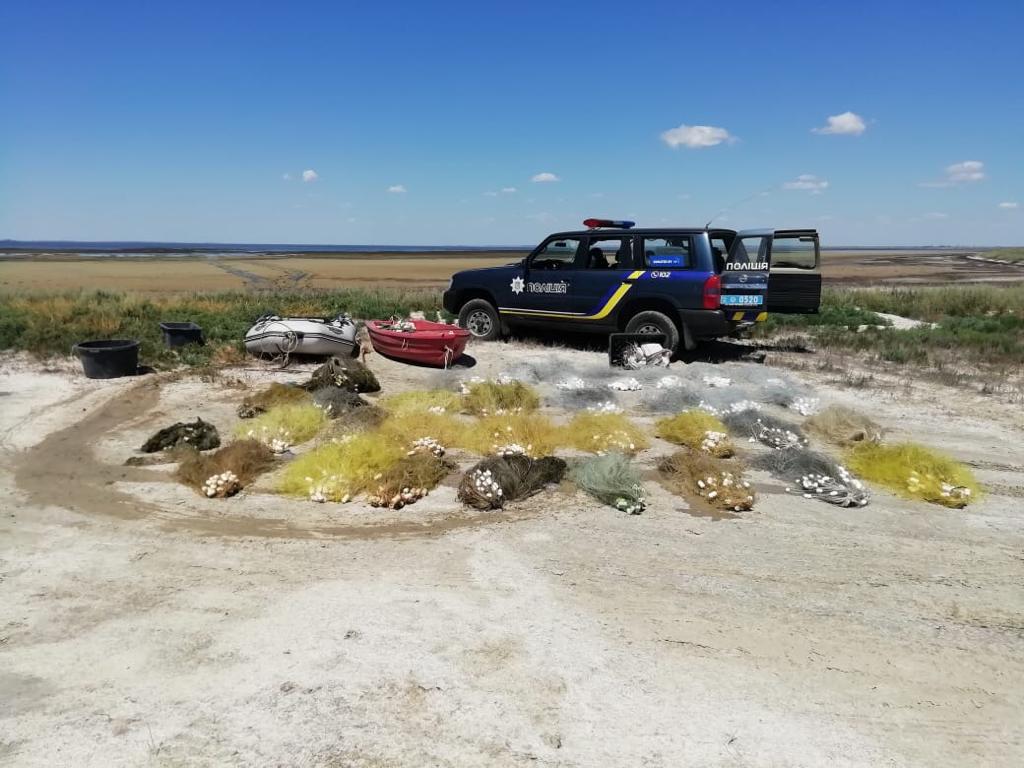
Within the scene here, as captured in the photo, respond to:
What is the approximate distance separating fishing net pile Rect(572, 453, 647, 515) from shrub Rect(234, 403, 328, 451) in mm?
2877

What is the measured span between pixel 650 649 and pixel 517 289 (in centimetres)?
871

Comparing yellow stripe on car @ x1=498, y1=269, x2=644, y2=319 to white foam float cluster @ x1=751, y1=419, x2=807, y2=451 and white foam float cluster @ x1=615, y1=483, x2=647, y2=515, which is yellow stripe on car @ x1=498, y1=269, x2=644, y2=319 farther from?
white foam float cluster @ x1=615, y1=483, x2=647, y2=515

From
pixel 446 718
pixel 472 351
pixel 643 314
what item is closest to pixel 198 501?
pixel 446 718

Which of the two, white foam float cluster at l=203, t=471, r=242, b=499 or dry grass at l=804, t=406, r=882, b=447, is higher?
dry grass at l=804, t=406, r=882, b=447

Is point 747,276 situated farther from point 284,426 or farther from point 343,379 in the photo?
point 284,426

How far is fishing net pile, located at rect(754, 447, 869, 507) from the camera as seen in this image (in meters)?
5.30

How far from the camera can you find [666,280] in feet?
Result: 32.9

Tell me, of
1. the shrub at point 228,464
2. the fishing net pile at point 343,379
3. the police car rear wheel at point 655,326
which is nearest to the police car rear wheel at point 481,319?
the police car rear wheel at point 655,326

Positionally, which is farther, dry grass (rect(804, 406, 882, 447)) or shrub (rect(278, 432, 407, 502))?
dry grass (rect(804, 406, 882, 447))

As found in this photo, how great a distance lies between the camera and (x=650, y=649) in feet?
11.2

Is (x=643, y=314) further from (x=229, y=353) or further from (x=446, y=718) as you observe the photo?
(x=446, y=718)

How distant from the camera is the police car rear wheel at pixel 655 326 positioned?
33.1ft

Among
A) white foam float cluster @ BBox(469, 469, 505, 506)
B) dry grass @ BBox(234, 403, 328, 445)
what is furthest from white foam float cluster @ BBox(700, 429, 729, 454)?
dry grass @ BBox(234, 403, 328, 445)

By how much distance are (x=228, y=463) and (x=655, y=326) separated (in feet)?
22.6
